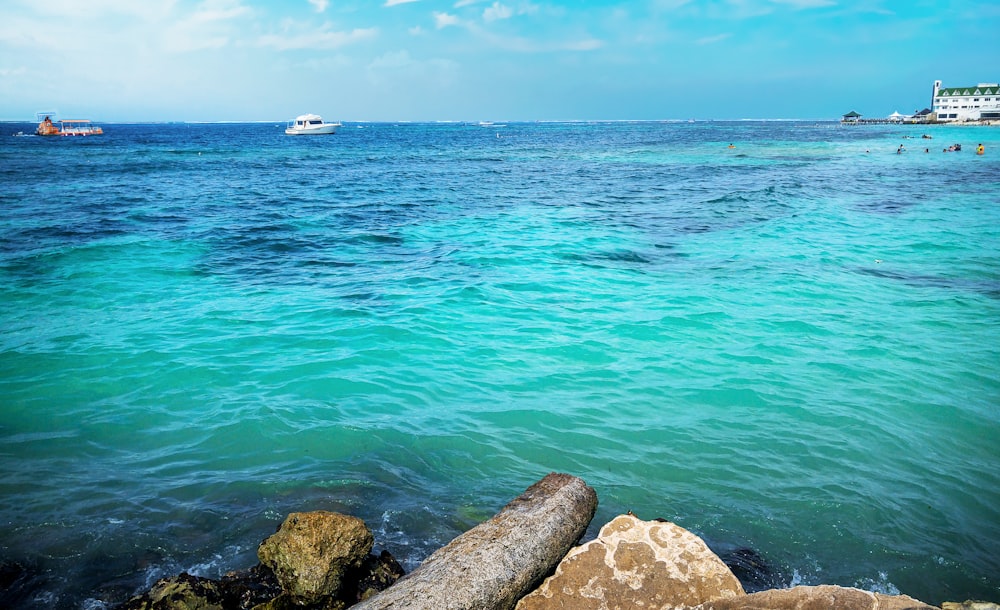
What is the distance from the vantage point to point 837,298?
1248 centimetres

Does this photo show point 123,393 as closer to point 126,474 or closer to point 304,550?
point 126,474

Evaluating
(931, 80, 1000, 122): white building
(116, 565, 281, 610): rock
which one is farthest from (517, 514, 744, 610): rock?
(931, 80, 1000, 122): white building

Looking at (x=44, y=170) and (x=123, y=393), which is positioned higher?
(x=44, y=170)

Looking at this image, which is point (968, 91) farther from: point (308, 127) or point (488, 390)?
point (488, 390)

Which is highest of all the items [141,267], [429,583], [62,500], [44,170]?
[44,170]

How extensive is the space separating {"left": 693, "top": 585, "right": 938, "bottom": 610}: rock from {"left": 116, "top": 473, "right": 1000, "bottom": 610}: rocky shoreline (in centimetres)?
2

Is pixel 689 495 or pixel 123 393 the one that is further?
pixel 123 393

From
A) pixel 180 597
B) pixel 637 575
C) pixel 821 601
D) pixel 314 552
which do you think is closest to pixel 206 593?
pixel 180 597

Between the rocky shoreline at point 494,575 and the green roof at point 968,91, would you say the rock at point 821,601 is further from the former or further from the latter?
the green roof at point 968,91

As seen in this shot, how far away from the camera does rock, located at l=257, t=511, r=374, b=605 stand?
14.1 feet

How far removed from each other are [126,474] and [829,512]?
725 cm

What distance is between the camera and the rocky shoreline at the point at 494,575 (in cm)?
403

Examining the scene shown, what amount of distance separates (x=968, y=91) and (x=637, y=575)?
145 meters

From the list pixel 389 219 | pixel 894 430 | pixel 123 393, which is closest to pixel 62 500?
pixel 123 393
